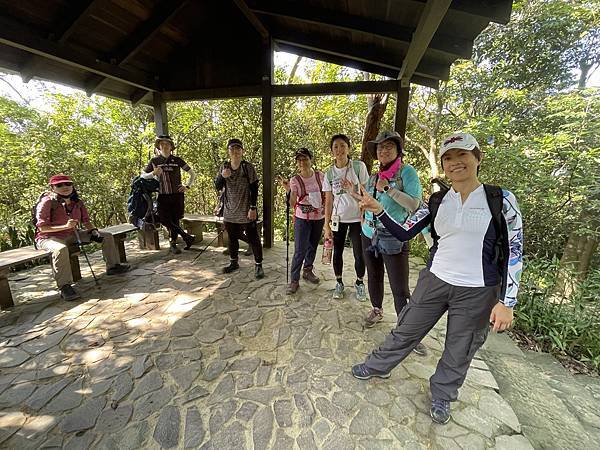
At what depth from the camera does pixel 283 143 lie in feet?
23.9

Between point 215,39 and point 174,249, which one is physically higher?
point 215,39

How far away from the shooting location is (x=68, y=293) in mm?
3254

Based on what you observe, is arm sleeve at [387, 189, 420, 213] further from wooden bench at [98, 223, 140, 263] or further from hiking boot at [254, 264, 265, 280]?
wooden bench at [98, 223, 140, 263]

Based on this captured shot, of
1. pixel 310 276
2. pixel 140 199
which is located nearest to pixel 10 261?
pixel 140 199

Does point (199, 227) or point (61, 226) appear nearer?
point (61, 226)

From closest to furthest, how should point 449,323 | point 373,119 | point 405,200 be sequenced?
point 449,323, point 405,200, point 373,119

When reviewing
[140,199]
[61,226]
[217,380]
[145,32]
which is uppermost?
[145,32]

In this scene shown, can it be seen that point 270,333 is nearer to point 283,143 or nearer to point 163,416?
point 163,416

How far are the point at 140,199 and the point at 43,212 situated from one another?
1.21 meters

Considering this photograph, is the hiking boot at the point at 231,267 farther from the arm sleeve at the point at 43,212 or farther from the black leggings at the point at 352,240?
the arm sleeve at the point at 43,212

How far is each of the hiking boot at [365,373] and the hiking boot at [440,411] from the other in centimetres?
34

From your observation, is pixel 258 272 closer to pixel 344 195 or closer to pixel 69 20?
pixel 344 195

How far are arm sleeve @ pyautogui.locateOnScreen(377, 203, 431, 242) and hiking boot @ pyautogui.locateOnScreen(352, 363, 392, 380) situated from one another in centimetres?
106

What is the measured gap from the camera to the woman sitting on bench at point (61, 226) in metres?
3.26
